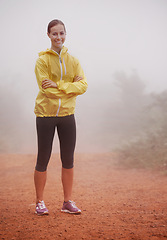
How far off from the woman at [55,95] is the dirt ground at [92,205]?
39 cm

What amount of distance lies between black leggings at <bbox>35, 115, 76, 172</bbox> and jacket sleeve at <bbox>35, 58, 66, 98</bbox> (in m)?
0.25

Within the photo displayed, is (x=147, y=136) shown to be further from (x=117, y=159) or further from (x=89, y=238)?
(x=89, y=238)

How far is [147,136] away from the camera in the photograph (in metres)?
7.18

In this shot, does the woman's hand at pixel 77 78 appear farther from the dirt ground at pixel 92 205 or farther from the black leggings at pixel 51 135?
the dirt ground at pixel 92 205

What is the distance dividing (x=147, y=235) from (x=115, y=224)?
399 mm

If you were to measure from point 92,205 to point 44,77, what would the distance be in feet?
6.03

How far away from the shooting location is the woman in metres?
2.76

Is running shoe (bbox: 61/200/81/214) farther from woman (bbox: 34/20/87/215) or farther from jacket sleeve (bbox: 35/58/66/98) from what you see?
jacket sleeve (bbox: 35/58/66/98)

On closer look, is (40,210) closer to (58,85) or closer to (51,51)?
(58,85)

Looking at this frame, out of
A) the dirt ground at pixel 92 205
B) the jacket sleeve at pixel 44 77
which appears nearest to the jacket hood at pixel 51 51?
the jacket sleeve at pixel 44 77

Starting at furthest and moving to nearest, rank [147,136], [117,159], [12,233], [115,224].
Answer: [117,159] → [147,136] → [115,224] → [12,233]

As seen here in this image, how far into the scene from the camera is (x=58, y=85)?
2.74 m

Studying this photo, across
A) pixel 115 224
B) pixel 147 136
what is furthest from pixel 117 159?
pixel 115 224

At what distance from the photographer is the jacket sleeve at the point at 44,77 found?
2709 millimetres
